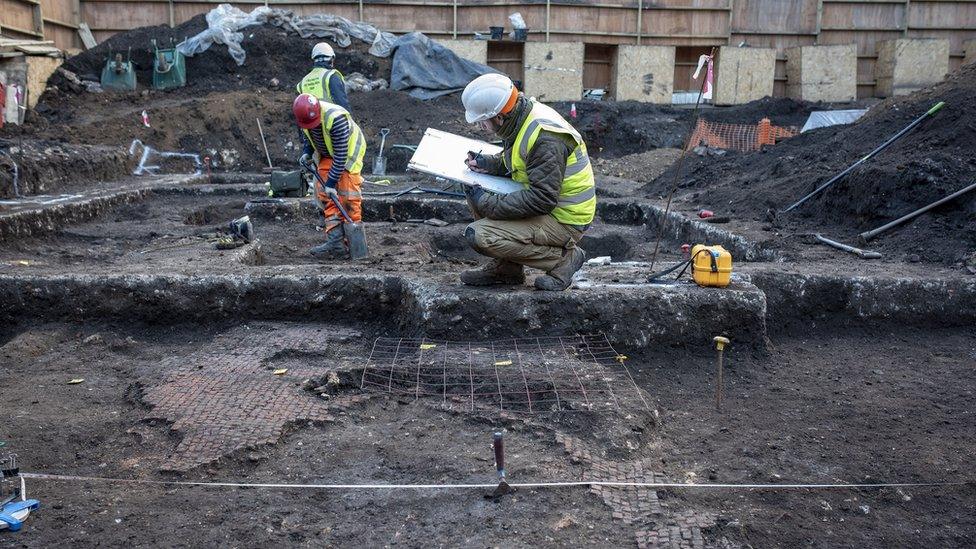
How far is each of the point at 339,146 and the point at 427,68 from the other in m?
11.5

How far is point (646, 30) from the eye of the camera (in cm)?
2031

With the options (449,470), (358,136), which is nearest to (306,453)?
(449,470)

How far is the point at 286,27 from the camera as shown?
18.3m

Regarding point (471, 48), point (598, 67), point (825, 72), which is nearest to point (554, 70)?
point (598, 67)

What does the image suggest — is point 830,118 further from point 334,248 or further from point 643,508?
point 643,508

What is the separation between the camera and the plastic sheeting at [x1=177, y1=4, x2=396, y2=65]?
1758cm

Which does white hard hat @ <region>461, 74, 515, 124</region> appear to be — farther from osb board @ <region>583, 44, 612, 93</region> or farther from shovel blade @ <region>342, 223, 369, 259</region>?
osb board @ <region>583, 44, 612, 93</region>

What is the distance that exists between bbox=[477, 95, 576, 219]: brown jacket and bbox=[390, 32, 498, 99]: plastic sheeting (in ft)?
43.4

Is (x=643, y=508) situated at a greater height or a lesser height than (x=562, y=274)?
lesser

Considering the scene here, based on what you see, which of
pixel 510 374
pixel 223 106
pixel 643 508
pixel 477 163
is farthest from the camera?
pixel 223 106

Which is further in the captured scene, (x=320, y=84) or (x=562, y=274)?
(x=320, y=84)

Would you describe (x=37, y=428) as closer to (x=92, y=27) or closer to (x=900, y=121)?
(x=900, y=121)

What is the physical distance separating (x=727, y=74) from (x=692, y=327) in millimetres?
17175

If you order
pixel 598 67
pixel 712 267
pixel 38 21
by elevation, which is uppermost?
pixel 38 21
